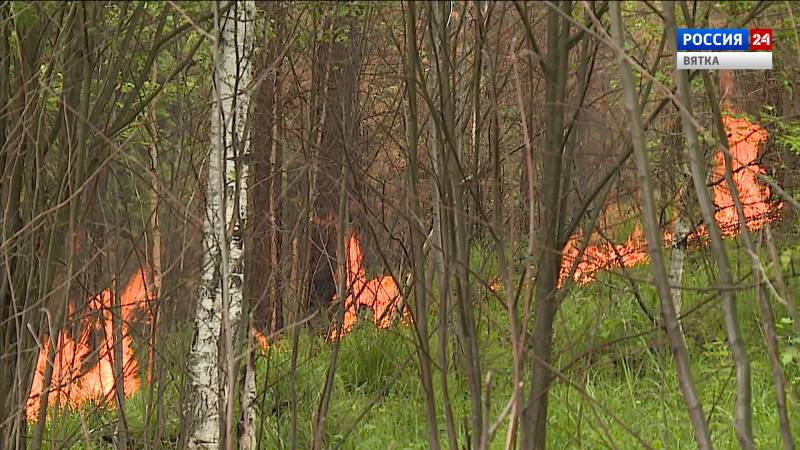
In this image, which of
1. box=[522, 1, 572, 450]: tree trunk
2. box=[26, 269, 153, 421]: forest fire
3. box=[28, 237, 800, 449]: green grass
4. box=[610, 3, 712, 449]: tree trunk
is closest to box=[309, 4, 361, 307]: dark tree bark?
box=[28, 237, 800, 449]: green grass

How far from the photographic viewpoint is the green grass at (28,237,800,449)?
195 inches

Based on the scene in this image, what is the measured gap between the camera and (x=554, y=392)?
18.8 feet

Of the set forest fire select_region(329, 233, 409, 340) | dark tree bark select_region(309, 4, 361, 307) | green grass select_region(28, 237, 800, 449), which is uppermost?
dark tree bark select_region(309, 4, 361, 307)

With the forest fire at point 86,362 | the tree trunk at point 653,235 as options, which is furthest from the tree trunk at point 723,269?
the forest fire at point 86,362

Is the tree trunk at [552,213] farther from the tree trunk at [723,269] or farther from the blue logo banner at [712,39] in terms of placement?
the tree trunk at [723,269]

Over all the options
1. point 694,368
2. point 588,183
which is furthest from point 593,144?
point 694,368

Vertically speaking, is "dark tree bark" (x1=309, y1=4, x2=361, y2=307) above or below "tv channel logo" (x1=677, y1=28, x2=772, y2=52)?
above

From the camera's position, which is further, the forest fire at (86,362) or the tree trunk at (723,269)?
the forest fire at (86,362)

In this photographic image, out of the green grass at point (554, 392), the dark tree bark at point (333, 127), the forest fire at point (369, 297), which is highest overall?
the dark tree bark at point (333, 127)

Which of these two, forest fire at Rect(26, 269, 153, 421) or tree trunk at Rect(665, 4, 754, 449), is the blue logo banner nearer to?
tree trunk at Rect(665, 4, 754, 449)

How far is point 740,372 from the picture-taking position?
7.13 feet

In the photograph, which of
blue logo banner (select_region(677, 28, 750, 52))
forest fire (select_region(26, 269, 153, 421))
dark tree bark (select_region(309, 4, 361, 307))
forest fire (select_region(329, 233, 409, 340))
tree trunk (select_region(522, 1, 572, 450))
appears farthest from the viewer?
forest fire (select_region(329, 233, 409, 340))

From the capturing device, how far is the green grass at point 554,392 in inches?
195

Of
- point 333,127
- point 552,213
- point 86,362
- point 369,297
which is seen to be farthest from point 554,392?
point 369,297
